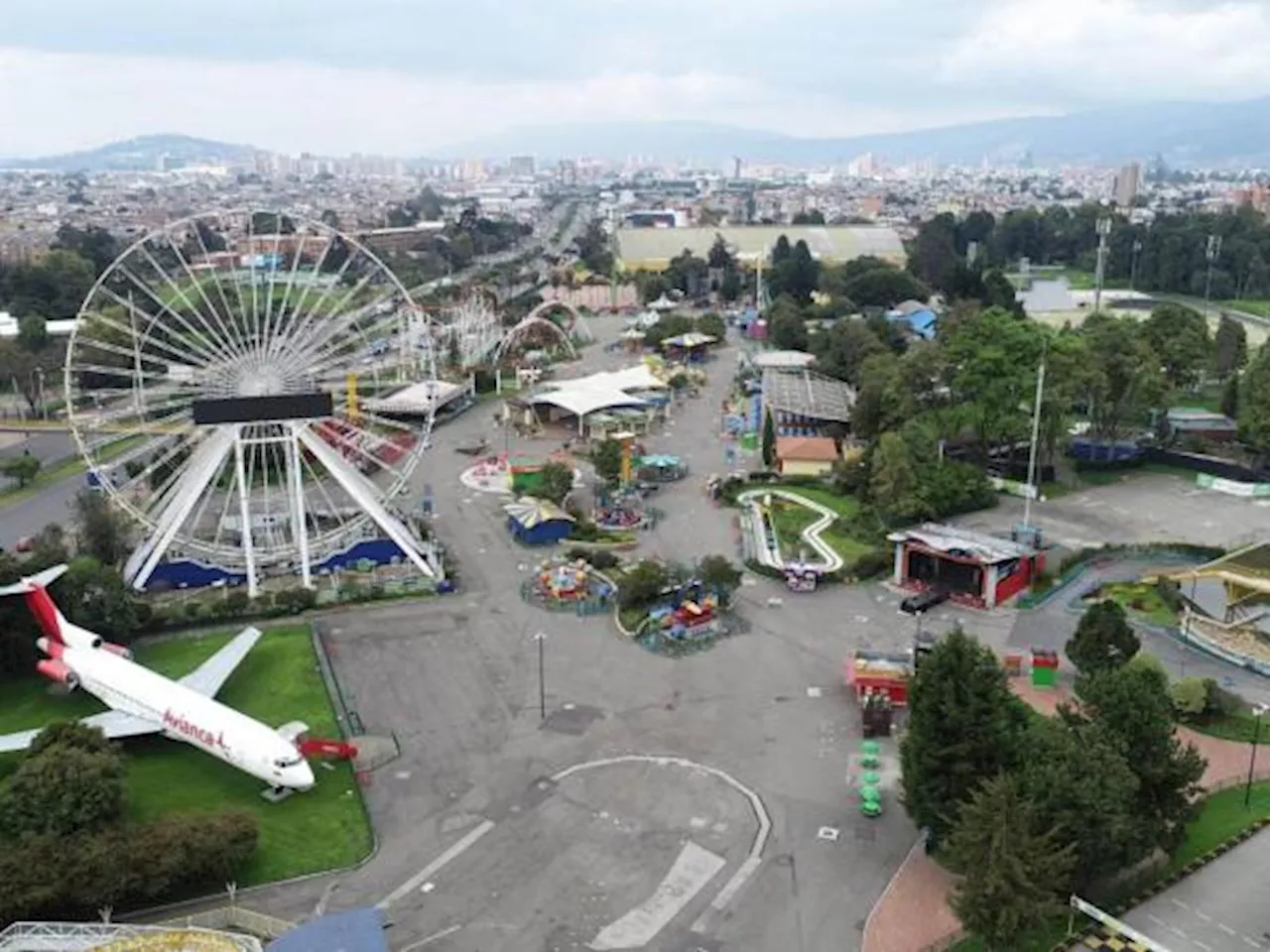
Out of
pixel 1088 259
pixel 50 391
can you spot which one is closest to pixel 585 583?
pixel 50 391

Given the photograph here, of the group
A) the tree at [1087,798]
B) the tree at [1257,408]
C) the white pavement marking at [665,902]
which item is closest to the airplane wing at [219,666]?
the white pavement marking at [665,902]

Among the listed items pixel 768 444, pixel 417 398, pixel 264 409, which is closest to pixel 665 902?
pixel 264 409

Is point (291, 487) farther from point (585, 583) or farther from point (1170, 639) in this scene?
point (1170, 639)

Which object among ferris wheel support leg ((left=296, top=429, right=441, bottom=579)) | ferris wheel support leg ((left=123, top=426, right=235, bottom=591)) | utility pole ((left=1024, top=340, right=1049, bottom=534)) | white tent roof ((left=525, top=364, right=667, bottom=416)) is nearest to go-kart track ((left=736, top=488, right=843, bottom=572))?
utility pole ((left=1024, top=340, right=1049, bottom=534))

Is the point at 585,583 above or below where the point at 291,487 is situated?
below

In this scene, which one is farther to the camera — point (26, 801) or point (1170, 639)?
point (1170, 639)
